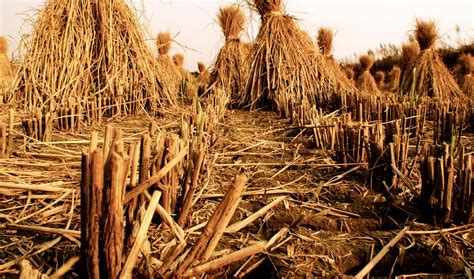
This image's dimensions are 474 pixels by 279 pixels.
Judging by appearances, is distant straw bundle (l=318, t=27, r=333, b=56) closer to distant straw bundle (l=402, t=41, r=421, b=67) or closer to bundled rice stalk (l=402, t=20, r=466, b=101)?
bundled rice stalk (l=402, t=20, r=466, b=101)

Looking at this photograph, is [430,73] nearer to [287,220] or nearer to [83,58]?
[83,58]

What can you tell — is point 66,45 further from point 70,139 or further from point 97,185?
point 97,185

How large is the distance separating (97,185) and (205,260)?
317 mm

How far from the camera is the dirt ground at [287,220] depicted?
4.69ft

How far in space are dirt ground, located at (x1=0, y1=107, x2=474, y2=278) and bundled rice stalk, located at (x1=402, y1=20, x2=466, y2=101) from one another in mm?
4438

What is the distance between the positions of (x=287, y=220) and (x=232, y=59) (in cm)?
451

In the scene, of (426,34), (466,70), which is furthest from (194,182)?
(466,70)

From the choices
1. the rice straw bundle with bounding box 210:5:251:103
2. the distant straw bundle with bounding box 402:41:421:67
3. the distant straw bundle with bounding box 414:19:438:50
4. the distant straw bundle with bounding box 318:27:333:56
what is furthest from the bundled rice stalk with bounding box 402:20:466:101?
the rice straw bundle with bounding box 210:5:251:103

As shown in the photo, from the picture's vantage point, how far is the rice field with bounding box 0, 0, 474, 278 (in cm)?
115

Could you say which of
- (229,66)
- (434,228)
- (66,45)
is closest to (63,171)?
(434,228)

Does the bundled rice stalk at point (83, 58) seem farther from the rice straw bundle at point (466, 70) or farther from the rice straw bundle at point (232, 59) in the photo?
the rice straw bundle at point (466, 70)

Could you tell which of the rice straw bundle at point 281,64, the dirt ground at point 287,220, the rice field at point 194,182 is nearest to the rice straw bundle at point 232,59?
the rice straw bundle at point 281,64

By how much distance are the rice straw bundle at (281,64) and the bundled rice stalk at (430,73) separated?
179cm

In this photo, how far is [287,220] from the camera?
1.79 metres
